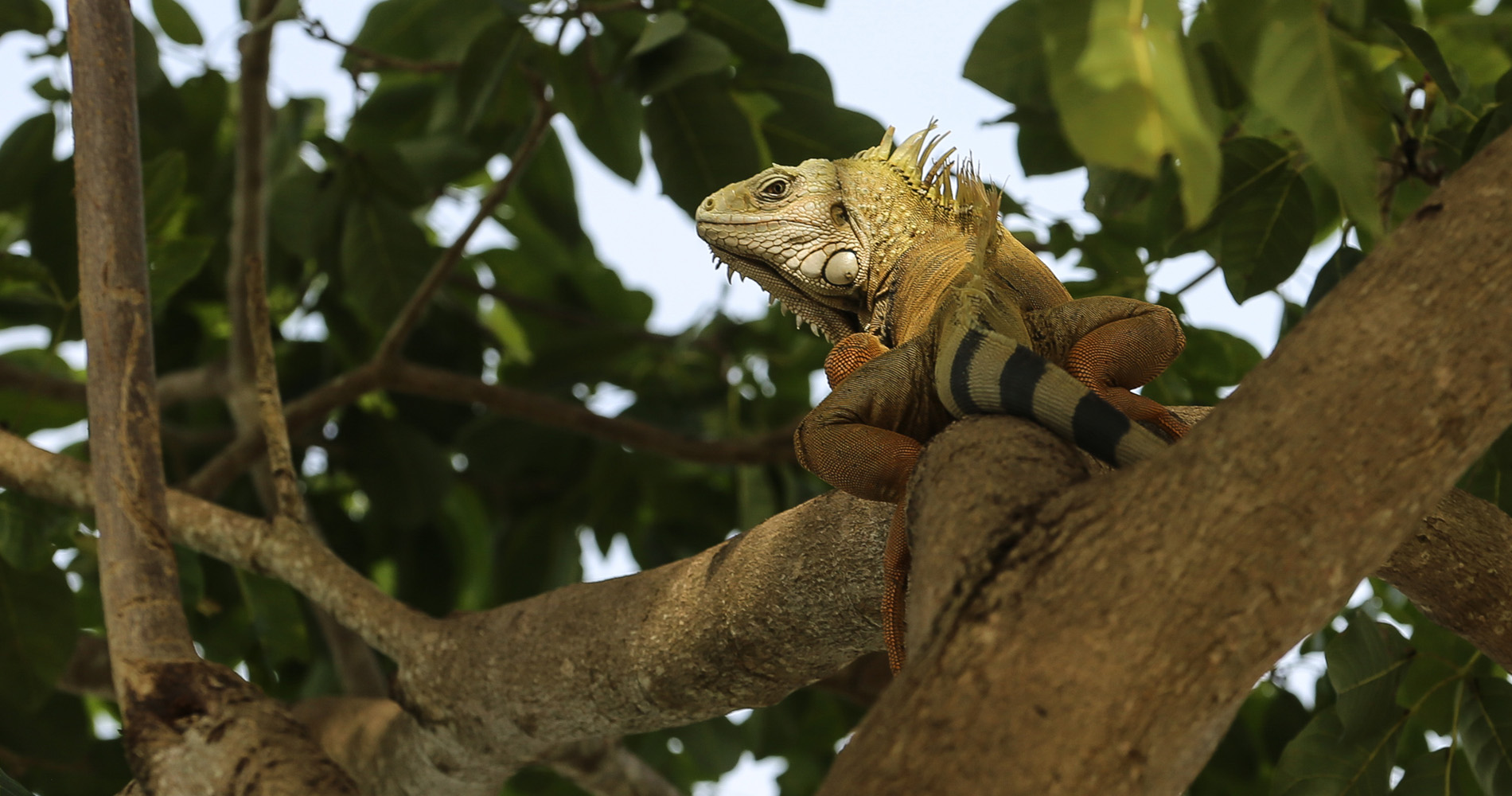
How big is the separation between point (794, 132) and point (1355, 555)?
2.41 metres

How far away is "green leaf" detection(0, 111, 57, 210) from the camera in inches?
160

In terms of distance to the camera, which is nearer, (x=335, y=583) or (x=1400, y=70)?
(x=335, y=583)

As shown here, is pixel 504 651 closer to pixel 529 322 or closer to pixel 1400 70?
pixel 1400 70

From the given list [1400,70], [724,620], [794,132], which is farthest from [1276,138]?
[724,620]

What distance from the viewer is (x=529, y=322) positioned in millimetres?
5535

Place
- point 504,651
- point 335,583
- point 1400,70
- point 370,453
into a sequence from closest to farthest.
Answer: point 504,651 → point 335,583 → point 1400,70 → point 370,453

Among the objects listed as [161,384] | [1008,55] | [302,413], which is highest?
[161,384]

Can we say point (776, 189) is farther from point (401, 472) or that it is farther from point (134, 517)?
point (401, 472)

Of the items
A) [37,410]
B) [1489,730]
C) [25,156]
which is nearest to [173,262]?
[37,410]

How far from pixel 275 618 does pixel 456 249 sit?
1213mm

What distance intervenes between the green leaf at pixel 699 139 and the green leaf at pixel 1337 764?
1.91 m

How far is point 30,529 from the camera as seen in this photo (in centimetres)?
307

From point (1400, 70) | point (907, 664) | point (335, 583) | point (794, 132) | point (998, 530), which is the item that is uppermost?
point (794, 132)

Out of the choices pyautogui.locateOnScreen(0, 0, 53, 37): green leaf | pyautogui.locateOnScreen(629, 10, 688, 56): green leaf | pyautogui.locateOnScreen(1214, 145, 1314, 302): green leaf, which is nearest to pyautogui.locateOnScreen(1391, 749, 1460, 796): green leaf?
pyautogui.locateOnScreen(1214, 145, 1314, 302): green leaf
